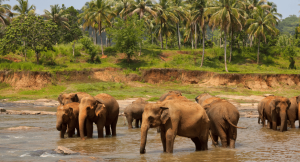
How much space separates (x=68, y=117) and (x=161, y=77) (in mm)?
36106

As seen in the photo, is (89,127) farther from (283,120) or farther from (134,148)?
(283,120)

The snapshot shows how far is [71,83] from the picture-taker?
1779 inches

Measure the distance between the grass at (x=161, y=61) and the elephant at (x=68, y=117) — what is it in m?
34.3

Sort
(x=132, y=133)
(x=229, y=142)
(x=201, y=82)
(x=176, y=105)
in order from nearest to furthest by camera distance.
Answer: (x=176, y=105), (x=229, y=142), (x=132, y=133), (x=201, y=82)

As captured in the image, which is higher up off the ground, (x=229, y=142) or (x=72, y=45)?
(x=72, y=45)

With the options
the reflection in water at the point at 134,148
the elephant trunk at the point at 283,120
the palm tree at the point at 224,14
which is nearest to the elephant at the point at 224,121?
the reflection in water at the point at 134,148

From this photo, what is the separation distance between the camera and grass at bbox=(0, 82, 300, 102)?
39.2m

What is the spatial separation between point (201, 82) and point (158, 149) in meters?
38.3

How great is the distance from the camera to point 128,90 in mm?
42031

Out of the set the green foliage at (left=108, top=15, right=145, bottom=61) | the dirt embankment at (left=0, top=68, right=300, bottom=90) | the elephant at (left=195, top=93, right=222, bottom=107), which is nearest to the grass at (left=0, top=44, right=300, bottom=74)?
the dirt embankment at (left=0, top=68, right=300, bottom=90)

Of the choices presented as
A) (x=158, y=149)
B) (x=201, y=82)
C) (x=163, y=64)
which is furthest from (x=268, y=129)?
(x=163, y=64)

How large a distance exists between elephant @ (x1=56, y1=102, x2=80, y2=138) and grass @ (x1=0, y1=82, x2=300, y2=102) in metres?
22.9

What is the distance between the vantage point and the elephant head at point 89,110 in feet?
41.7

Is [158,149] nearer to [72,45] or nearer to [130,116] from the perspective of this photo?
[130,116]
